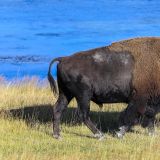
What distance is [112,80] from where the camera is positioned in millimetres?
11219

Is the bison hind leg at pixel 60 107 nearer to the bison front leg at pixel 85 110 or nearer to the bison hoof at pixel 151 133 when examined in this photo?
the bison front leg at pixel 85 110

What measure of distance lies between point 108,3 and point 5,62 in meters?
25.8

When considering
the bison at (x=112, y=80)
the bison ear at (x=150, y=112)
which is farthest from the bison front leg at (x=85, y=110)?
the bison ear at (x=150, y=112)

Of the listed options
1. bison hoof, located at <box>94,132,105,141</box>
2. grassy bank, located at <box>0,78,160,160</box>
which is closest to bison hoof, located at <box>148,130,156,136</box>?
grassy bank, located at <box>0,78,160,160</box>

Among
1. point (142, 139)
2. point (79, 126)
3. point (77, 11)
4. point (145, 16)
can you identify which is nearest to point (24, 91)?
point (79, 126)

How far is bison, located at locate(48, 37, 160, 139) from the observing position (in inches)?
437

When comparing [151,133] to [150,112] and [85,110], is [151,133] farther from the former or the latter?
[85,110]

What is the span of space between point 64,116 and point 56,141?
2.14 metres

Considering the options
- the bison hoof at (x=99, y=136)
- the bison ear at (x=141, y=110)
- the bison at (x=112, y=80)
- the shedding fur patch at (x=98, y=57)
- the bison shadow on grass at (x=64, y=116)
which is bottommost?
the bison shadow on grass at (x=64, y=116)

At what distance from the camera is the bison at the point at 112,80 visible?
Answer: 1110 centimetres

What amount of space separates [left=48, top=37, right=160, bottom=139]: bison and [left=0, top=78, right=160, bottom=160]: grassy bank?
37 cm

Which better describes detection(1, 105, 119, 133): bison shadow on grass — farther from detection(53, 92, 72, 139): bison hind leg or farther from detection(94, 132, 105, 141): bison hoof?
detection(94, 132, 105, 141): bison hoof

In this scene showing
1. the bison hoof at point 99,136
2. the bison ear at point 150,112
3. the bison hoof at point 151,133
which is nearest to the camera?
the bison hoof at point 99,136

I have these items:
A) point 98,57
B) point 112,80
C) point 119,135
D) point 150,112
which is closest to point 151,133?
point 150,112
